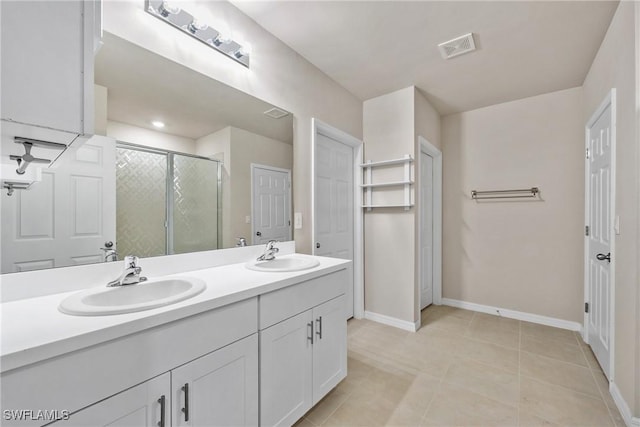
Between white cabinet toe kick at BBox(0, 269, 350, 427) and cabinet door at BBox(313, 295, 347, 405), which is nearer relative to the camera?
white cabinet toe kick at BBox(0, 269, 350, 427)

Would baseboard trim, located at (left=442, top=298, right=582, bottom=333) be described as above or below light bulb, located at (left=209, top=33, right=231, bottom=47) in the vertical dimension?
below

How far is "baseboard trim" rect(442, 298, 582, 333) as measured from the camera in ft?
9.03

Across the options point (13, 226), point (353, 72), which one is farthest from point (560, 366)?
point (13, 226)

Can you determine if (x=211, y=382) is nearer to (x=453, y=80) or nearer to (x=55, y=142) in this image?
(x=55, y=142)

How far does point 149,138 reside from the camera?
4.57 feet

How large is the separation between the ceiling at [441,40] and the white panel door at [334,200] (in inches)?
28.2

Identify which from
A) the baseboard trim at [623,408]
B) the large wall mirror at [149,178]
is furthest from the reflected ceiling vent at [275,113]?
the baseboard trim at [623,408]

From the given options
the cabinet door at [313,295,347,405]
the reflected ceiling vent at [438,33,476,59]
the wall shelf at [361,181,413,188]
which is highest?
the reflected ceiling vent at [438,33,476,59]

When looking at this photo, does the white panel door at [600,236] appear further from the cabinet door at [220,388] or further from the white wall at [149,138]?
the white wall at [149,138]

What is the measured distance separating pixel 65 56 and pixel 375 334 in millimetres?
2815

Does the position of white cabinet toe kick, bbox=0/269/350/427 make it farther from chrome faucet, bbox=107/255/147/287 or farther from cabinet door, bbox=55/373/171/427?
chrome faucet, bbox=107/255/147/287

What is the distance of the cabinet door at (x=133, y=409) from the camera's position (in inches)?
28.9

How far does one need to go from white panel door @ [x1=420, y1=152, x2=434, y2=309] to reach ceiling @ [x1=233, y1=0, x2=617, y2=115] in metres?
0.92

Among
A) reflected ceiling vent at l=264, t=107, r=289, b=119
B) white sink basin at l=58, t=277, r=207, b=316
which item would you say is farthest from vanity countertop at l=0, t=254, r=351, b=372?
reflected ceiling vent at l=264, t=107, r=289, b=119
